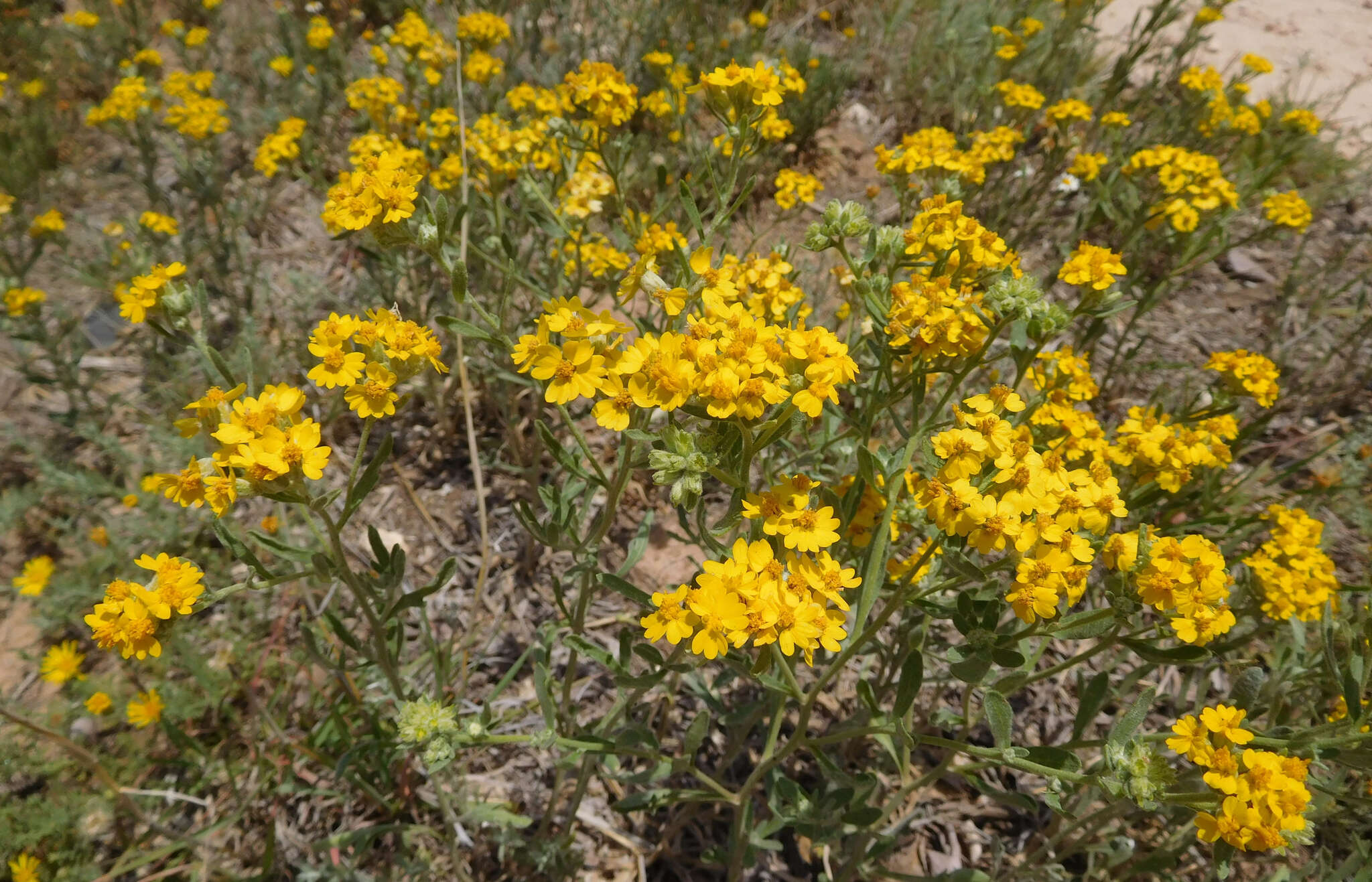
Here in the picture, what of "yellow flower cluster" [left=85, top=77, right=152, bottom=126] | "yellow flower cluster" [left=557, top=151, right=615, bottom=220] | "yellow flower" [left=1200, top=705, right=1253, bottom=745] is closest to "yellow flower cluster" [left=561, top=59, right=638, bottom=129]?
"yellow flower cluster" [left=557, top=151, right=615, bottom=220]

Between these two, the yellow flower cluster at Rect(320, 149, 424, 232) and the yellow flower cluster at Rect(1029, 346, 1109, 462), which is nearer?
the yellow flower cluster at Rect(320, 149, 424, 232)

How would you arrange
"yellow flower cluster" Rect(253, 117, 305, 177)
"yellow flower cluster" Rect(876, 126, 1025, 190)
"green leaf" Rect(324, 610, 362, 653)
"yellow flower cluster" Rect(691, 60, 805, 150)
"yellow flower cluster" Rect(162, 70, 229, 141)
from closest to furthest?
"green leaf" Rect(324, 610, 362, 653)
"yellow flower cluster" Rect(691, 60, 805, 150)
"yellow flower cluster" Rect(876, 126, 1025, 190)
"yellow flower cluster" Rect(253, 117, 305, 177)
"yellow flower cluster" Rect(162, 70, 229, 141)

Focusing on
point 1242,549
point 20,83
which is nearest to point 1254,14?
point 1242,549

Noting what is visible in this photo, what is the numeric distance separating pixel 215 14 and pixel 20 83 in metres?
1.51

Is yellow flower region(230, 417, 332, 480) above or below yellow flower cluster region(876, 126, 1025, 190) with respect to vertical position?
below

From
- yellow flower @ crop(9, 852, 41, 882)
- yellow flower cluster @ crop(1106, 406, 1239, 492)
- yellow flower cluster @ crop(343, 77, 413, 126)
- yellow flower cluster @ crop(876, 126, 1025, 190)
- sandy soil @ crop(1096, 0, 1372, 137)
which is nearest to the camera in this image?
yellow flower cluster @ crop(1106, 406, 1239, 492)

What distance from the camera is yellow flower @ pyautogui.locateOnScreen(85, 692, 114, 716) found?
276 centimetres

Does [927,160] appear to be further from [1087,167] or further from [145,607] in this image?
[145,607]

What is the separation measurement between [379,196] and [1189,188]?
3260 millimetres

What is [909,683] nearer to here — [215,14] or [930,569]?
[930,569]

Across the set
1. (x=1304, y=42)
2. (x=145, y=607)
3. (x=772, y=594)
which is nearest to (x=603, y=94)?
(x=772, y=594)

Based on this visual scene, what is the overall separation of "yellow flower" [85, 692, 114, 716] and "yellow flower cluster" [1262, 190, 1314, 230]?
5290mm

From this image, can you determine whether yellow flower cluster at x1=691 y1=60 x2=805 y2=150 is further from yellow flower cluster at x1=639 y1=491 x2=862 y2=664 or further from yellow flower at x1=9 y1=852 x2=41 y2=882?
yellow flower at x1=9 y1=852 x2=41 y2=882

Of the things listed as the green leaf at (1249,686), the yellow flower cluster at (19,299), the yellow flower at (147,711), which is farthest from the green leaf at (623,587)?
the yellow flower cluster at (19,299)
